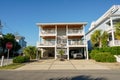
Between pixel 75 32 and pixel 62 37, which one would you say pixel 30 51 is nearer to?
→ pixel 62 37

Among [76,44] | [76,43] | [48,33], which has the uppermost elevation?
[48,33]

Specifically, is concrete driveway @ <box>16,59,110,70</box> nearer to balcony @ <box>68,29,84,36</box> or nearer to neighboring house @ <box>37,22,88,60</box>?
neighboring house @ <box>37,22,88,60</box>

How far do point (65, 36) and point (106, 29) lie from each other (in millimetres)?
9397

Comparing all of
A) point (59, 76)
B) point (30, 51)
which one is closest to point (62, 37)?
point (30, 51)

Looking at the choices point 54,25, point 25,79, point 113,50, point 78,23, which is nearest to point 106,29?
point 78,23

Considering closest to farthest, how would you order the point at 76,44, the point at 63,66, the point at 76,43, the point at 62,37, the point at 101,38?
1. the point at 63,66
2. the point at 101,38
3. the point at 76,44
4. the point at 76,43
5. the point at 62,37

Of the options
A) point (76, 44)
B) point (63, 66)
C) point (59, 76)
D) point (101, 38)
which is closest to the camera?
point (59, 76)

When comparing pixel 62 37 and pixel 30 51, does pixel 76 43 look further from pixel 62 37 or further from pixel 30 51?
pixel 30 51

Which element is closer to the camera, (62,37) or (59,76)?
(59,76)

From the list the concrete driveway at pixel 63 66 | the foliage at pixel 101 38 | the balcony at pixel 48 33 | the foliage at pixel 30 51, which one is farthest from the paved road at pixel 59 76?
the balcony at pixel 48 33

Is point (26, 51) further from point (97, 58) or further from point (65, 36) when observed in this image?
point (97, 58)

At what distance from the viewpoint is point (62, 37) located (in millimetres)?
41281

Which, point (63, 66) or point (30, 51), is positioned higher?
point (30, 51)

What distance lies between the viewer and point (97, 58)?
94.2 feet
